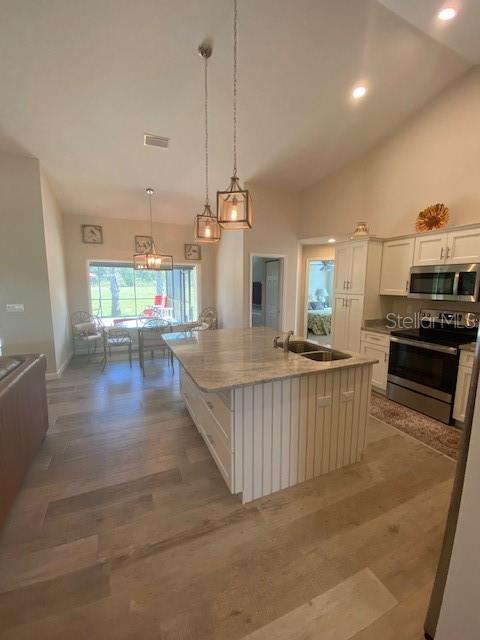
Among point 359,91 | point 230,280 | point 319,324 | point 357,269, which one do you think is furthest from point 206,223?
point 319,324

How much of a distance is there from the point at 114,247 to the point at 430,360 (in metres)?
6.03

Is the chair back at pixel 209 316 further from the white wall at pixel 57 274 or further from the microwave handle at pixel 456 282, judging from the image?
the microwave handle at pixel 456 282

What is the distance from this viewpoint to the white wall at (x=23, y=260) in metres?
3.86

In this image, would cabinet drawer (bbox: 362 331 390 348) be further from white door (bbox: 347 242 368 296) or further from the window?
the window

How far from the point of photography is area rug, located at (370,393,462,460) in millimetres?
2672

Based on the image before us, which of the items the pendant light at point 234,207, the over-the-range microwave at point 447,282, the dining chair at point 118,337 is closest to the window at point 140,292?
the dining chair at point 118,337

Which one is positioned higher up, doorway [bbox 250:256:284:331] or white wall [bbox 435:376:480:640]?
doorway [bbox 250:256:284:331]

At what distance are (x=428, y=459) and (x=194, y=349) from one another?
228 cm

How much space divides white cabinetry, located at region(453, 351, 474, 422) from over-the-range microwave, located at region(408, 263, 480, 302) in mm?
646

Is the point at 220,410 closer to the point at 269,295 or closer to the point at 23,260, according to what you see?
the point at 23,260

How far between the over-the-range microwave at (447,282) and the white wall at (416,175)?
70cm

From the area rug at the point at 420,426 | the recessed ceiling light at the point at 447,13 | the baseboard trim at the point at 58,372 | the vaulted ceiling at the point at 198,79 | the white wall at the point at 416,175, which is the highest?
the recessed ceiling light at the point at 447,13

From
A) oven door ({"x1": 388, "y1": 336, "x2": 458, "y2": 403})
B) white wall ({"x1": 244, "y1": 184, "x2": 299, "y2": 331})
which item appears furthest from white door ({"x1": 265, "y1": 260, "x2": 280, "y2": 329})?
oven door ({"x1": 388, "y1": 336, "x2": 458, "y2": 403})

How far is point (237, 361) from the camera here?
2.18 metres
